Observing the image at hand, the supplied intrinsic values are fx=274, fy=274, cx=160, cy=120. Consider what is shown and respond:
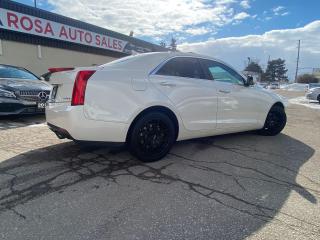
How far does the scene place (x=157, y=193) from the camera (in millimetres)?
3057

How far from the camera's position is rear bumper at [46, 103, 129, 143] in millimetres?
3488

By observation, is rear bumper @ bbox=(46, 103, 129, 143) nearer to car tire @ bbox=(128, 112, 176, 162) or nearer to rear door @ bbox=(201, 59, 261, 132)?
car tire @ bbox=(128, 112, 176, 162)

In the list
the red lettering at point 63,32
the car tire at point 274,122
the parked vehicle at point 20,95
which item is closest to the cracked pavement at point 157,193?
the car tire at point 274,122

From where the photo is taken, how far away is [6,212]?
8.40 ft

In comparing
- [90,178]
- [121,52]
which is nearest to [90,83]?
[90,178]

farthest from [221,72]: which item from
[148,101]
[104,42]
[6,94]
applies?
[104,42]

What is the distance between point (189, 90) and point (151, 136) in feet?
3.20

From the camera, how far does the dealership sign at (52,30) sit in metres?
11.5

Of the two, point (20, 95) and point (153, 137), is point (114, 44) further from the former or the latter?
point (153, 137)

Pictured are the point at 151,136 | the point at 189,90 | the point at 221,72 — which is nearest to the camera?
the point at 151,136

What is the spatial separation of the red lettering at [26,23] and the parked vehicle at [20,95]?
5981 millimetres

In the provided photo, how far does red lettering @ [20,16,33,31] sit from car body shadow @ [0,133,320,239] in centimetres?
955

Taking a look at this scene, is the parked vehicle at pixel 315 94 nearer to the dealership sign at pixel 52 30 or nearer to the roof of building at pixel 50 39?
the roof of building at pixel 50 39

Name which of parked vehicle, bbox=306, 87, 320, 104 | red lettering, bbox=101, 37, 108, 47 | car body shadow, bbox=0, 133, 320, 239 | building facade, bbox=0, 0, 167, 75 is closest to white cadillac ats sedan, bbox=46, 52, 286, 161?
car body shadow, bbox=0, 133, 320, 239
